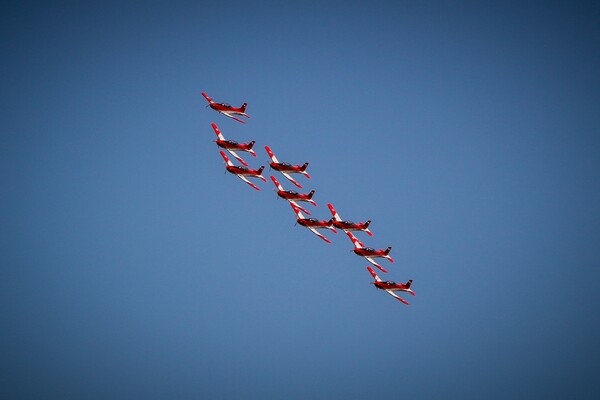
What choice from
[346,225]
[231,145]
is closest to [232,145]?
[231,145]

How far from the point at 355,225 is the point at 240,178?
18446 millimetres

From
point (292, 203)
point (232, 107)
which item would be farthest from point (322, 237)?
point (232, 107)

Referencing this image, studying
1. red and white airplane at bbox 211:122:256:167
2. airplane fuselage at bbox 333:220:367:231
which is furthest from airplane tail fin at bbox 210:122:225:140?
airplane fuselage at bbox 333:220:367:231

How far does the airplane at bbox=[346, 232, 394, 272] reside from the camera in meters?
113

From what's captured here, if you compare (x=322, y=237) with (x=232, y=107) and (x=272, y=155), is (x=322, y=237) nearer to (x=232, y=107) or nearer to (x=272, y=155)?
(x=272, y=155)

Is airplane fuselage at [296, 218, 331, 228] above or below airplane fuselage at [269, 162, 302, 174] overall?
below

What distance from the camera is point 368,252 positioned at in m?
113

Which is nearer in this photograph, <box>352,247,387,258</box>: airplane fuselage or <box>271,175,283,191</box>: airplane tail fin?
<box>271,175,283,191</box>: airplane tail fin

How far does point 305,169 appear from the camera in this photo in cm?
10938

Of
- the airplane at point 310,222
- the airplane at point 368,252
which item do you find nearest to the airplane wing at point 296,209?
the airplane at point 310,222

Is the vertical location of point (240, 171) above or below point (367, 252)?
below

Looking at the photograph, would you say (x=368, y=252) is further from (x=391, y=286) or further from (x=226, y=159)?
(x=226, y=159)

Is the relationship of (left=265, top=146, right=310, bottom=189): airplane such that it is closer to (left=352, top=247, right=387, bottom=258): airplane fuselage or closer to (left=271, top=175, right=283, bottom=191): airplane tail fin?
(left=271, top=175, right=283, bottom=191): airplane tail fin

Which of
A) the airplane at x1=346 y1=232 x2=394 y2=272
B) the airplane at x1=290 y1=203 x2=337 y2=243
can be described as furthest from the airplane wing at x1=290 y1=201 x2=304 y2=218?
the airplane at x1=346 y1=232 x2=394 y2=272
